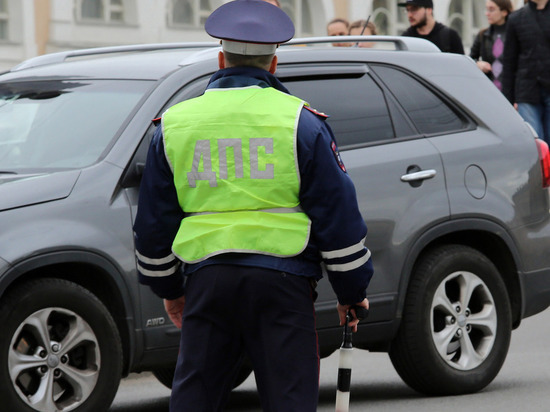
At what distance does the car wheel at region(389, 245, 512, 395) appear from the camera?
7.13m

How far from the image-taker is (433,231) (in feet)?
23.6

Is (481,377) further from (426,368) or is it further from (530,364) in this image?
(530,364)

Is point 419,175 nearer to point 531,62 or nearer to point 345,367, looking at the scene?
point 345,367

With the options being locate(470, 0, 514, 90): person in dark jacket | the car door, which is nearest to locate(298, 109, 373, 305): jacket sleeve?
the car door

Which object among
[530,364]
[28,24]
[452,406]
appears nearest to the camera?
[452,406]

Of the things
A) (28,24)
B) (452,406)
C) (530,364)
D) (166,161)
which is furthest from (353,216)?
(28,24)

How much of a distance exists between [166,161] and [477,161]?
3.38 meters

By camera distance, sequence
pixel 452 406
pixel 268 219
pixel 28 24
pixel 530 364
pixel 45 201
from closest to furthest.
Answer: pixel 268 219 → pixel 45 201 → pixel 452 406 → pixel 530 364 → pixel 28 24

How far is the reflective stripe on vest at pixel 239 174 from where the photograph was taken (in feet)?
13.7

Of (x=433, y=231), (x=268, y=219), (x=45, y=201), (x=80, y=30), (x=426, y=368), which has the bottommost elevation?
(x=80, y=30)

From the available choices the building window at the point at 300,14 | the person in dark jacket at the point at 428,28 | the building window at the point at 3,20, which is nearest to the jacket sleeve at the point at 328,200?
the person in dark jacket at the point at 428,28

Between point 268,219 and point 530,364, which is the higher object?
point 268,219

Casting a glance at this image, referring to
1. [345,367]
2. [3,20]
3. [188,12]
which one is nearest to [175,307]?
[345,367]

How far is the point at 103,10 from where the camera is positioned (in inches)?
1186
